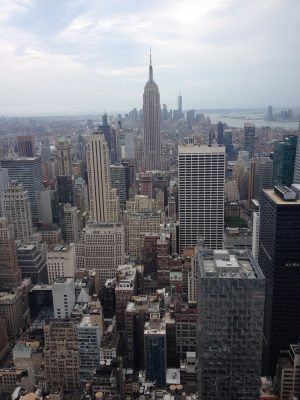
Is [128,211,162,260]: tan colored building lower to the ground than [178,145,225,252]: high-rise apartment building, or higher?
lower

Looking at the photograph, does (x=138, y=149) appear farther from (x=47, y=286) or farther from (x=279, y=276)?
(x=279, y=276)

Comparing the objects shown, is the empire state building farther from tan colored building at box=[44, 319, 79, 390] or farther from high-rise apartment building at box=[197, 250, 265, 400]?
high-rise apartment building at box=[197, 250, 265, 400]

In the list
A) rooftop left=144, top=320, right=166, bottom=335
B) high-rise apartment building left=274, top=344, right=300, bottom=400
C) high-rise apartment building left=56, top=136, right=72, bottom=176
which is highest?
high-rise apartment building left=56, top=136, right=72, bottom=176

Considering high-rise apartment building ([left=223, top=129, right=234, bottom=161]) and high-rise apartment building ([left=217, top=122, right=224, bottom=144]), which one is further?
high-rise apartment building ([left=217, top=122, right=224, bottom=144])

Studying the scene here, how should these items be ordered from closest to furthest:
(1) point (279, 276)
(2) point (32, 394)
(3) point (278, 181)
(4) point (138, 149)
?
(2) point (32, 394) → (1) point (279, 276) → (3) point (278, 181) → (4) point (138, 149)

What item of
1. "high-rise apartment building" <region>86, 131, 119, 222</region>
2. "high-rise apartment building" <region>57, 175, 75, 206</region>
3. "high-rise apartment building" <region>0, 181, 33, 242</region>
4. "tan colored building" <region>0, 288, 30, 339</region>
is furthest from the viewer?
"high-rise apartment building" <region>57, 175, 75, 206</region>

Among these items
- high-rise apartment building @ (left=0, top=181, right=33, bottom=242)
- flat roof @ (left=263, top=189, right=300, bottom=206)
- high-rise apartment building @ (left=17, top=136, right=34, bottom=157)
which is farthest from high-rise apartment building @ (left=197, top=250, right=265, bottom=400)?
high-rise apartment building @ (left=17, top=136, right=34, bottom=157)

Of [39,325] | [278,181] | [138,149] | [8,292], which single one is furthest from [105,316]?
[138,149]

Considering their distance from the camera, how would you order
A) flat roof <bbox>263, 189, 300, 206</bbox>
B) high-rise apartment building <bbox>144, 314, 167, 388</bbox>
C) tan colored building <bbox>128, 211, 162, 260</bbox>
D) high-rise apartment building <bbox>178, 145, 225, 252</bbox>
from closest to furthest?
1. high-rise apartment building <bbox>144, 314, 167, 388</bbox>
2. flat roof <bbox>263, 189, 300, 206</bbox>
3. high-rise apartment building <bbox>178, 145, 225, 252</bbox>
4. tan colored building <bbox>128, 211, 162, 260</bbox>
